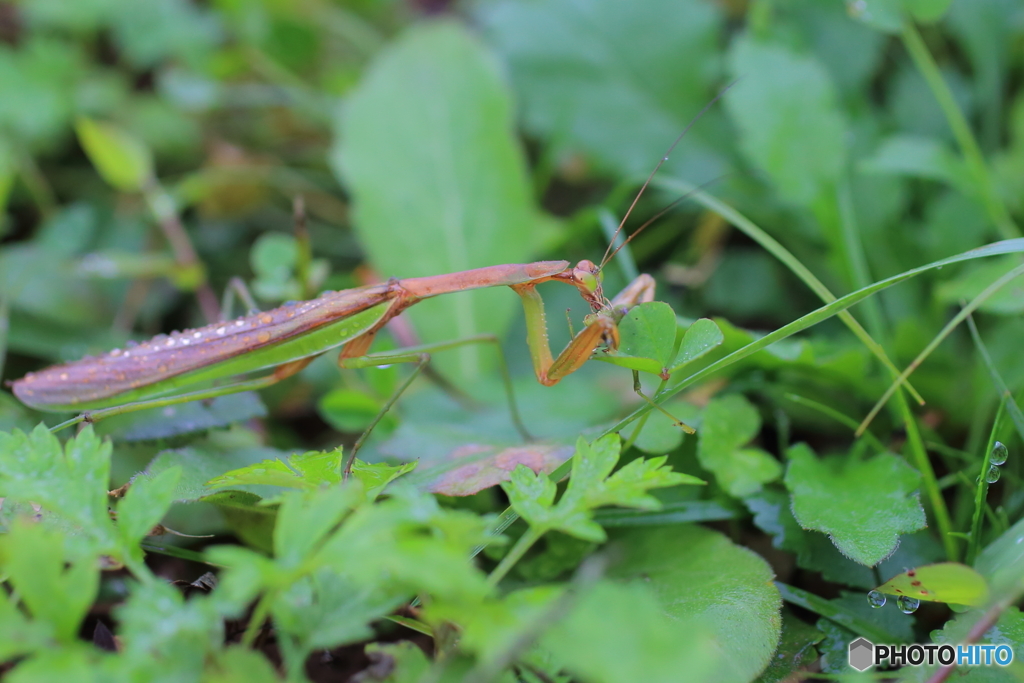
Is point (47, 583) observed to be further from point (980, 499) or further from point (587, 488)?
point (980, 499)

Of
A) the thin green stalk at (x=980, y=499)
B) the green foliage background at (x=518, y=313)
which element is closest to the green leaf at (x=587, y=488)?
the green foliage background at (x=518, y=313)

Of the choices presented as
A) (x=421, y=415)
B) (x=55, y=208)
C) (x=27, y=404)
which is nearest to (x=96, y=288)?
(x=55, y=208)

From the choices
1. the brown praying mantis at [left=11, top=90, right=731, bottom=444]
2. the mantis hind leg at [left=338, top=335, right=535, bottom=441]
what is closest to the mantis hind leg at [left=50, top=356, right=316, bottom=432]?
the brown praying mantis at [left=11, top=90, right=731, bottom=444]

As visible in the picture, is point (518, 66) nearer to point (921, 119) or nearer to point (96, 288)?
point (921, 119)

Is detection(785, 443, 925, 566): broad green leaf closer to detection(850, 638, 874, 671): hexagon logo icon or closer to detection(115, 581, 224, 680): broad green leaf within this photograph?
detection(850, 638, 874, 671): hexagon logo icon

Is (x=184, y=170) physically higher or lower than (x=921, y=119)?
lower
